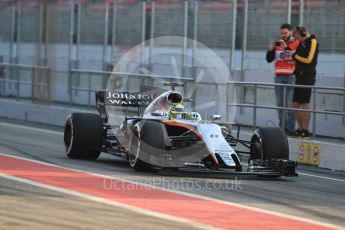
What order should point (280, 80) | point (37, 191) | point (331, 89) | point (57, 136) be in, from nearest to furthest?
point (37, 191)
point (331, 89)
point (280, 80)
point (57, 136)

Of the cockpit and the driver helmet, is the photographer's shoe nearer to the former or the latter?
the cockpit

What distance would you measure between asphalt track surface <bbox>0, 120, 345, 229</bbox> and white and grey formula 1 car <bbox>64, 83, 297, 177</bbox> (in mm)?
190

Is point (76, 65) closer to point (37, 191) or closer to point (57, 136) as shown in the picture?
point (57, 136)

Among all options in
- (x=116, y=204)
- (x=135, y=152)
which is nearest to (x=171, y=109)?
(x=135, y=152)

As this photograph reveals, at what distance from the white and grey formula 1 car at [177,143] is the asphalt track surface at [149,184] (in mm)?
190

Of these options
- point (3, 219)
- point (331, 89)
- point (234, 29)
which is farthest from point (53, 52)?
point (3, 219)

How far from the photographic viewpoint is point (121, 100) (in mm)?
14492

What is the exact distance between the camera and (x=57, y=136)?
19469 millimetres

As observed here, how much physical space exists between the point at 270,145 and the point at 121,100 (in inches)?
111

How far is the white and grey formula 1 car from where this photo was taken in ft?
39.9

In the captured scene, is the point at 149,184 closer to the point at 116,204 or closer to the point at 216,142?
the point at 216,142

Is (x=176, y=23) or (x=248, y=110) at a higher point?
(x=176, y=23)

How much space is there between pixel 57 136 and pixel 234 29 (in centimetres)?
470

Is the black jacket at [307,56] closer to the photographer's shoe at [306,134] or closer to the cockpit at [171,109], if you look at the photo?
the photographer's shoe at [306,134]
